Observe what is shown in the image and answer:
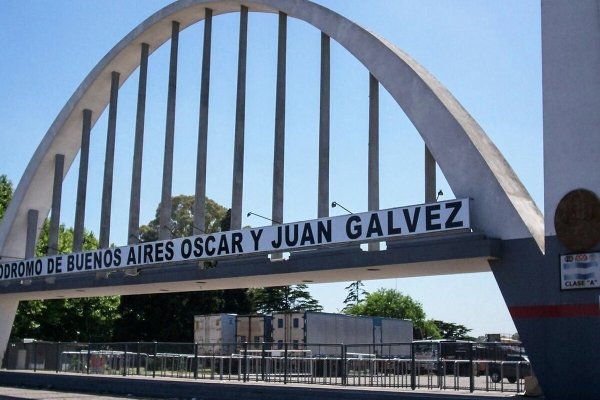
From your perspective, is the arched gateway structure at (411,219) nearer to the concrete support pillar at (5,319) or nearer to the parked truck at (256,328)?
the concrete support pillar at (5,319)

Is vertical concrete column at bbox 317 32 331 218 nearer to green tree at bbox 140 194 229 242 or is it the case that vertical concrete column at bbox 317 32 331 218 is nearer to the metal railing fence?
the metal railing fence

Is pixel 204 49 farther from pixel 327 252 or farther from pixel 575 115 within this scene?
pixel 575 115

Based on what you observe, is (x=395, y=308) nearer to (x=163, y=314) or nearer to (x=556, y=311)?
(x=163, y=314)

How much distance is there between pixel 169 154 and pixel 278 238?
8.30 metres

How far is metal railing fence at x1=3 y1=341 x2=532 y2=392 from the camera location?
20031mm

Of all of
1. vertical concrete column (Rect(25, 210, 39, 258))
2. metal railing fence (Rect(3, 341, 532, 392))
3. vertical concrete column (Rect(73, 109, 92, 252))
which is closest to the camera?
metal railing fence (Rect(3, 341, 532, 392))

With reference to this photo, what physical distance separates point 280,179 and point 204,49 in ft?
22.6

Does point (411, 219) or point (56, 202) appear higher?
point (56, 202)

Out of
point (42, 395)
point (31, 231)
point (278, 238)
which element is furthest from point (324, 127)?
point (31, 231)

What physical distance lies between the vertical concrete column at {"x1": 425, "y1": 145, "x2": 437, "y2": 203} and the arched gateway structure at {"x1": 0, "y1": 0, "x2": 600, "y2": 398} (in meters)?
0.04

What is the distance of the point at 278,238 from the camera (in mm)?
23672

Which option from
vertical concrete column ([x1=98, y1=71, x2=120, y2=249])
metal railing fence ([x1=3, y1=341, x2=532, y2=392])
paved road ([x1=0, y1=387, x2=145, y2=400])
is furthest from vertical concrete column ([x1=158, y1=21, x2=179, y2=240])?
paved road ([x1=0, y1=387, x2=145, y2=400])

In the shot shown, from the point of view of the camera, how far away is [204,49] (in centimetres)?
3016

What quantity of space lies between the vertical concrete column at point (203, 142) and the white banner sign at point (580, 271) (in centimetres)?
1315
